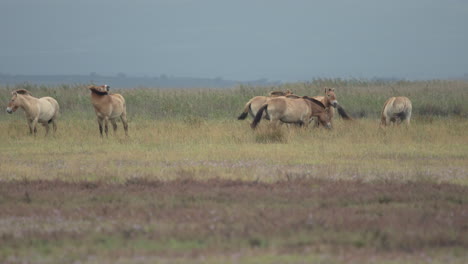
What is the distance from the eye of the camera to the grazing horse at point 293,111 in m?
21.0

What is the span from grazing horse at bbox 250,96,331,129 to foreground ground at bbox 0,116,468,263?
2217mm

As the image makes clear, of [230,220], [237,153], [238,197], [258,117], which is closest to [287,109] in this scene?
[258,117]

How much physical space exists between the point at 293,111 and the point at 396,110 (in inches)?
137

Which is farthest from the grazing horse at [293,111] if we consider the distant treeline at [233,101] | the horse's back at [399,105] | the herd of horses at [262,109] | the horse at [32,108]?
the distant treeline at [233,101]

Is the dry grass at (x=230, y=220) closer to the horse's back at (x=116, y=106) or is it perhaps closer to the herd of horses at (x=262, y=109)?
the herd of horses at (x=262, y=109)

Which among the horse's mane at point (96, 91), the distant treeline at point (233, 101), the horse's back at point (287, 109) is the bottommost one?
the distant treeline at point (233, 101)

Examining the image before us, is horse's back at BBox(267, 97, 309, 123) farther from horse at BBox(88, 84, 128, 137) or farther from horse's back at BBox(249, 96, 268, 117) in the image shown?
horse at BBox(88, 84, 128, 137)

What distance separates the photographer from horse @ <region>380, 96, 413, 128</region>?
22.5m

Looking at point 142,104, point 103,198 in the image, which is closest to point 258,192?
point 103,198

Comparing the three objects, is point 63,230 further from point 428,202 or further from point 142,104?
point 142,104

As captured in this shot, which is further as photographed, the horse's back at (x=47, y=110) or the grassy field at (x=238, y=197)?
the horse's back at (x=47, y=110)

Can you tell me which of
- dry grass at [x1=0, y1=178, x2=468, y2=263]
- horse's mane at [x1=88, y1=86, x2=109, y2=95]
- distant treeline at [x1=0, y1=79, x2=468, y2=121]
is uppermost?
horse's mane at [x1=88, y1=86, x2=109, y2=95]

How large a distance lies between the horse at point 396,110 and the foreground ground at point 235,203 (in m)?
3.92

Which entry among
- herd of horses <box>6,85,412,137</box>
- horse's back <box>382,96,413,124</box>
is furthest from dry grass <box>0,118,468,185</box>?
horse's back <box>382,96,413,124</box>
